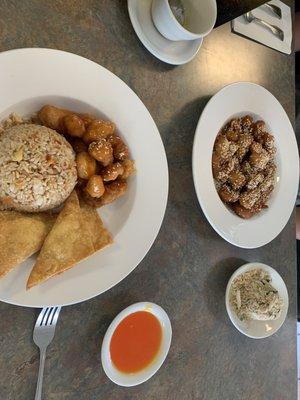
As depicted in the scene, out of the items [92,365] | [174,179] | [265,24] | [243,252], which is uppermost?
[265,24]

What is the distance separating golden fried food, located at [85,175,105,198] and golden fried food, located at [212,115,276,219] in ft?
1.64

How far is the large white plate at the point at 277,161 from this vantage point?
4.64 feet

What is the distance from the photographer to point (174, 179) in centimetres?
143

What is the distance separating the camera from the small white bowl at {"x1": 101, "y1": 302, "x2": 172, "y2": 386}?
1.16m

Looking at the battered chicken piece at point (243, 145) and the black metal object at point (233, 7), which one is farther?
the battered chicken piece at point (243, 145)

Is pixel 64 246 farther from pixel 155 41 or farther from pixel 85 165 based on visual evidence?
pixel 155 41

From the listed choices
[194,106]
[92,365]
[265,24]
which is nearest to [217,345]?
[92,365]

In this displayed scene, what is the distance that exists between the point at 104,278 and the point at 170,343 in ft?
1.24

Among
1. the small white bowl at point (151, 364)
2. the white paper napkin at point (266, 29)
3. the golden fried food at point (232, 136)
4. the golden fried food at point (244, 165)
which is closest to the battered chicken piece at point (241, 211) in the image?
the golden fried food at point (244, 165)

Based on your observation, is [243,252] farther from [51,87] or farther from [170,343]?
[51,87]

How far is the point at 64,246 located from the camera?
1070 mm

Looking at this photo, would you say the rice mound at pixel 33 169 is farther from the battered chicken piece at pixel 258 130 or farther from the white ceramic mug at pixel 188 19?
the battered chicken piece at pixel 258 130

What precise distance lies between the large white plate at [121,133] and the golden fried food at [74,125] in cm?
5

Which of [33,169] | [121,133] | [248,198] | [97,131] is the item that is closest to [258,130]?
[248,198]
